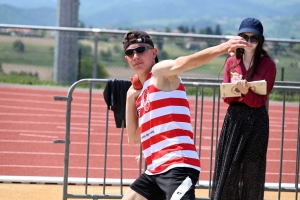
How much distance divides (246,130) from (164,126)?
74.4 inches

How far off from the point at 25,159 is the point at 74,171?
3.44 ft

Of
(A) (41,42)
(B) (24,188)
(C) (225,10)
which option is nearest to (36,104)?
(A) (41,42)

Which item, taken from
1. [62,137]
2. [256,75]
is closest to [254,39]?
[256,75]

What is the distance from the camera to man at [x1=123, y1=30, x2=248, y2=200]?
5387 mm

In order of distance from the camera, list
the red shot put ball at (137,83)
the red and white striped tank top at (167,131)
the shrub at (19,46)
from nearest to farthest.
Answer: the red and white striped tank top at (167,131), the red shot put ball at (137,83), the shrub at (19,46)

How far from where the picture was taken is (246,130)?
7219 millimetres

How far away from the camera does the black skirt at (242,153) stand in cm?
723

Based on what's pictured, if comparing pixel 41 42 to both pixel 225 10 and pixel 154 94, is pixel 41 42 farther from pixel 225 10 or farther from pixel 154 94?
pixel 225 10

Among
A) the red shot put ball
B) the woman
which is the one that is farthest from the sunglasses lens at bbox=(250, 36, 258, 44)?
the red shot put ball

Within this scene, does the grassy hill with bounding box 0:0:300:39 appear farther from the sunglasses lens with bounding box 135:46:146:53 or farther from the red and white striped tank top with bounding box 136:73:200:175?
the red and white striped tank top with bounding box 136:73:200:175

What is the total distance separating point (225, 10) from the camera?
10106 cm

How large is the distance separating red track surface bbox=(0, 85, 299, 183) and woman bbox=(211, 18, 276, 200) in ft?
11.0

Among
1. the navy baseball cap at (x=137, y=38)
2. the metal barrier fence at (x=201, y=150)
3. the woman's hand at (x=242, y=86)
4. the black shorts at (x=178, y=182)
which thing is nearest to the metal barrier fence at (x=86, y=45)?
the metal barrier fence at (x=201, y=150)

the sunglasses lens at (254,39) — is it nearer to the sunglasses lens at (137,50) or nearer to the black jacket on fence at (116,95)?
the black jacket on fence at (116,95)
